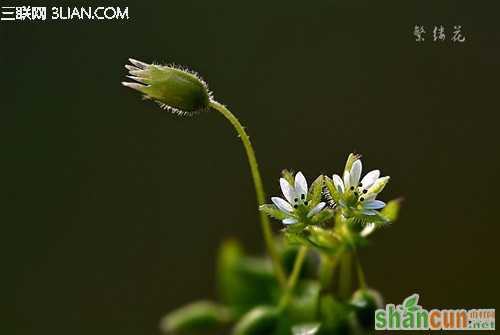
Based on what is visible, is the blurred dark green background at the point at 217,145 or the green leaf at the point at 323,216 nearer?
the green leaf at the point at 323,216

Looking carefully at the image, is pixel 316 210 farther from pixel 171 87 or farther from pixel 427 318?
pixel 427 318

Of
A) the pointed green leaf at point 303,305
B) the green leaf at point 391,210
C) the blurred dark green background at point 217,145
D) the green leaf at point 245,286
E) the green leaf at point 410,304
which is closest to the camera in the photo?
the green leaf at point 391,210

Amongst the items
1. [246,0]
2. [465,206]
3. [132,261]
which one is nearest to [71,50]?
[246,0]

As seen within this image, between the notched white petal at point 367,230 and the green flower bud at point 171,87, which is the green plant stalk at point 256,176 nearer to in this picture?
the green flower bud at point 171,87

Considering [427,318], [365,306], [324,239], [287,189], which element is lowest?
[427,318]

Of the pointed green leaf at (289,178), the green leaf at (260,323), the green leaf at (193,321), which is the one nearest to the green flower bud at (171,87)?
the pointed green leaf at (289,178)

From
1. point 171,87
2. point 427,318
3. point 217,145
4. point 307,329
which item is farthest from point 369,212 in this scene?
point 217,145
